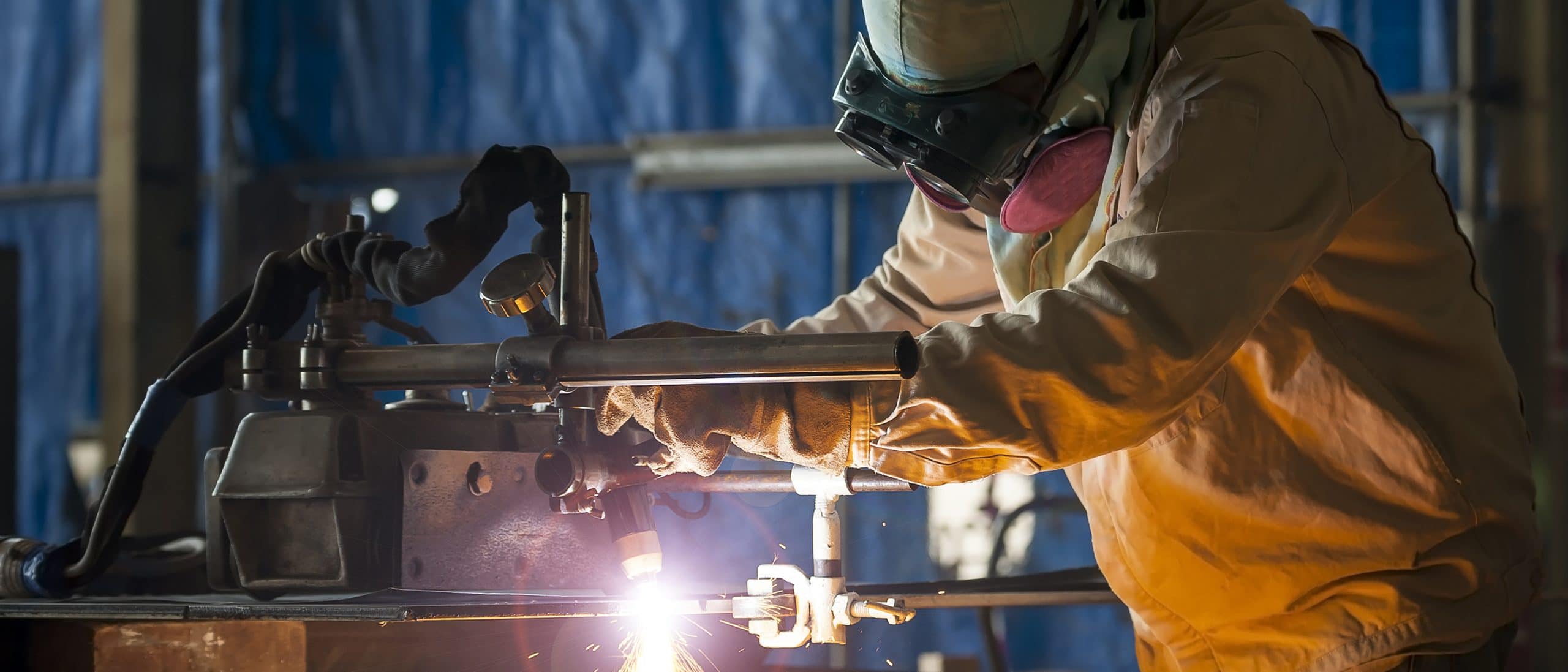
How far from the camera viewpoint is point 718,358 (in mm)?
1005

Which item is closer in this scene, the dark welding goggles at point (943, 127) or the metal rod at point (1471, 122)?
the dark welding goggles at point (943, 127)

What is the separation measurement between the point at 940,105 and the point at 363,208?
347 centimetres

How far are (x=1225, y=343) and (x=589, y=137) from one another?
3394 mm

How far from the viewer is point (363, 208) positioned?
4.44 meters

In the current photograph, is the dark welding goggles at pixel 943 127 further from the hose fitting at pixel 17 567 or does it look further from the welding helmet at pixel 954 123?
the hose fitting at pixel 17 567

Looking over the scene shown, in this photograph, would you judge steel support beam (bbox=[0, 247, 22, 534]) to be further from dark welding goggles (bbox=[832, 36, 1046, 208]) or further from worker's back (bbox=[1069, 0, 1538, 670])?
worker's back (bbox=[1069, 0, 1538, 670])

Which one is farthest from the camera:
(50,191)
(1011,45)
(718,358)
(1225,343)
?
(50,191)

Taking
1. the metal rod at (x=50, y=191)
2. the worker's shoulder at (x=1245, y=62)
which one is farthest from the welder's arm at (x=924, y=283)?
the metal rod at (x=50, y=191)

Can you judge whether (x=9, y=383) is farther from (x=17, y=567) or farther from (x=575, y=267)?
(x=575, y=267)

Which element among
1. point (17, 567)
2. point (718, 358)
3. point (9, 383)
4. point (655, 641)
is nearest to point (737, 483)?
point (655, 641)

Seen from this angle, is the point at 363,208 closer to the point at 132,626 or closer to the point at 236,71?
the point at 236,71

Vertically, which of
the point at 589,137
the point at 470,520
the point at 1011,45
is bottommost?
the point at 470,520

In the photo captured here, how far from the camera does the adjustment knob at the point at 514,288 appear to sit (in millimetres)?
1094

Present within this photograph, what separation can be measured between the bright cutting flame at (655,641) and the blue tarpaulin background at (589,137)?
187cm
